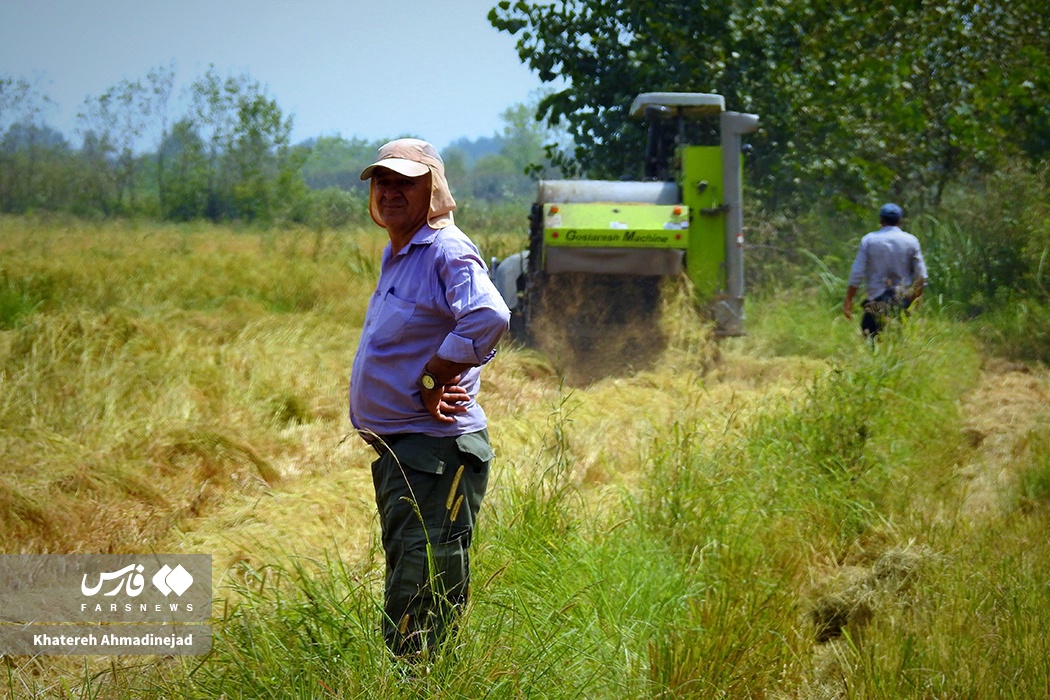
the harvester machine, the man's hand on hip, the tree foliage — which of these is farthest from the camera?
the tree foliage

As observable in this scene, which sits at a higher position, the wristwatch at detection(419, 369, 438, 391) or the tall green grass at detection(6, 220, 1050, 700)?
the wristwatch at detection(419, 369, 438, 391)

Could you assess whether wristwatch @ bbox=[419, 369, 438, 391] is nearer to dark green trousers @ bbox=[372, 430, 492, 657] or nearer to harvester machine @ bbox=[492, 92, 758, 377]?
dark green trousers @ bbox=[372, 430, 492, 657]

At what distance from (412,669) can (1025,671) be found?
74.8 inches

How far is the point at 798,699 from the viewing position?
3.96 metres

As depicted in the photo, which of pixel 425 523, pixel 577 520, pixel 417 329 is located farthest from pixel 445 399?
pixel 577 520

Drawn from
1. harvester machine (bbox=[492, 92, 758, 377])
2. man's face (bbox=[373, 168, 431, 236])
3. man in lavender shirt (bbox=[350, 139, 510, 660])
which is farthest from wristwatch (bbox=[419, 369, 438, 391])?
harvester machine (bbox=[492, 92, 758, 377])

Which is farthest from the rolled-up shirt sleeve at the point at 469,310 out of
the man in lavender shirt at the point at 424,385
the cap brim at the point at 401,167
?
the cap brim at the point at 401,167

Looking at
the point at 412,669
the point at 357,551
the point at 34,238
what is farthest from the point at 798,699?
the point at 34,238

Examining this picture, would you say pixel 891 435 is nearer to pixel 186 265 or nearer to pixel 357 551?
pixel 357 551

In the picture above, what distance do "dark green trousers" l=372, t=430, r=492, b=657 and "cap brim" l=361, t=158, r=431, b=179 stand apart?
784mm

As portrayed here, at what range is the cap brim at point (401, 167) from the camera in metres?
3.59

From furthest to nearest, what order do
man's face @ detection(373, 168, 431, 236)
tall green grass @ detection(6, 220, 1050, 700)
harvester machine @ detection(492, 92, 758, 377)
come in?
harvester machine @ detection(492, 92, 758, 377), man's face @ detection(373, 168, 431, 236), tall green grass @ detection(6, 220, 1050, 700)

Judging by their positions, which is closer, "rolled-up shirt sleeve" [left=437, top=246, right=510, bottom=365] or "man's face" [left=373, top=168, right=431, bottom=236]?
"rolled-up shirt sleeve" [left=437, top=246, right=510, bottom=365]

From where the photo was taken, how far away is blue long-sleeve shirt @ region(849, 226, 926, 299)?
948 centimetres
